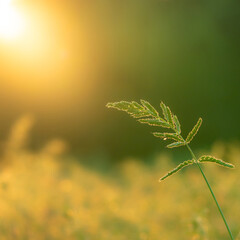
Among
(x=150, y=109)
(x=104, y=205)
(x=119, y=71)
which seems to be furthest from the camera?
(x=119, y=71)

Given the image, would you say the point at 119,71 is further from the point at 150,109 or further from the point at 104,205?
the point at 150,109

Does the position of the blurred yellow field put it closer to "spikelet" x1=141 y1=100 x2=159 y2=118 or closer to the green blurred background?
"spikelet" x1=141 y1=100 x2=159 y2=118

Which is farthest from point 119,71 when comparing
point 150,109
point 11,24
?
point 150,109

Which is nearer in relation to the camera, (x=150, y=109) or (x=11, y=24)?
(x=150, y=109)

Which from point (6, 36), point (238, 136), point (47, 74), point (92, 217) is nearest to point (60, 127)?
point (47, 74)

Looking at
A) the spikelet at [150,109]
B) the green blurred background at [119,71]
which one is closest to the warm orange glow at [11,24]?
the green blurred background at [119,71]

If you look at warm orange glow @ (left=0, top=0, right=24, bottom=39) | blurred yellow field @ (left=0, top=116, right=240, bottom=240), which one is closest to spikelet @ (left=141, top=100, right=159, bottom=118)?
blurred yellow field @ (left=0, top=116, right=240, bottom=240)

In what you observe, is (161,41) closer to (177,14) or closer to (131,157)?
(177,14)
